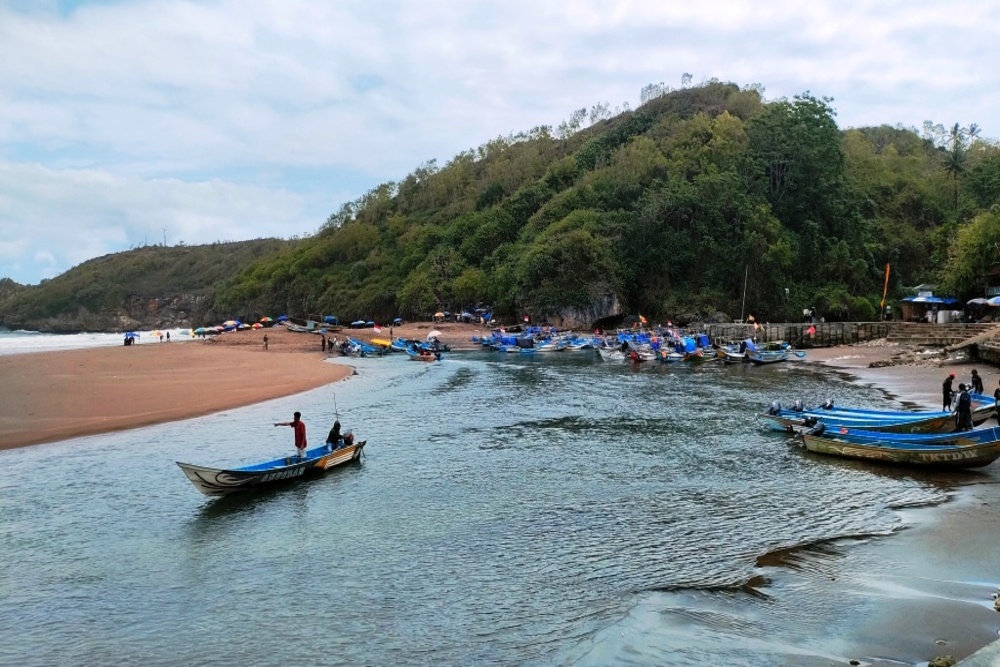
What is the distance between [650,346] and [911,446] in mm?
37568

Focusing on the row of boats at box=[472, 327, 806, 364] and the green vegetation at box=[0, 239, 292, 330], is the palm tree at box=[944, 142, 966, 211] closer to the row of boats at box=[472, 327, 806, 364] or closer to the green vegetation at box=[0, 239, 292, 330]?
the row of boats at box=[472, 327, 806, 364]

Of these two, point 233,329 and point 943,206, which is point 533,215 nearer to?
point 233,329

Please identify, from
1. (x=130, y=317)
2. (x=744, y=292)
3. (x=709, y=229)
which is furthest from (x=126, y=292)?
(x=744, y=292)

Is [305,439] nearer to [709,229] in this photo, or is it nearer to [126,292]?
[709,229]

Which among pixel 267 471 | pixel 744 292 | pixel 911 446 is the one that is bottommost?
pixel 267 471

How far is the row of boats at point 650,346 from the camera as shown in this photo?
53.1 metres

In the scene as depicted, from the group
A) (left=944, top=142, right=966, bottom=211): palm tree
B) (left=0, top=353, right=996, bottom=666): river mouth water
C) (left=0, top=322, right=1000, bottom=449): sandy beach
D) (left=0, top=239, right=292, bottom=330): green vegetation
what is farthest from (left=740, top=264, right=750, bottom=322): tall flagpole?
(left=0, top=239, right=292, bottom=330): green vegetation

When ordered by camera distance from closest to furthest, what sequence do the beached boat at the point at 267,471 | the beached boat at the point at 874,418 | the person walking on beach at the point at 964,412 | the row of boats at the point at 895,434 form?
1. the beached boat at the point at 267,471
2. the row of boats at the point at 895,434
3. the person walking on beach at the point at 964,412
4. the beached boat at the point at 874,418

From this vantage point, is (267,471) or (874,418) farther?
(874,418)

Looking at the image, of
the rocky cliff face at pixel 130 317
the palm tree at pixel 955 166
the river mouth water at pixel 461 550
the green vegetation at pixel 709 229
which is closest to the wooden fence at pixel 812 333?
the green vegetation at pixel 709 229

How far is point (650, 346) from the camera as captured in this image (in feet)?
189

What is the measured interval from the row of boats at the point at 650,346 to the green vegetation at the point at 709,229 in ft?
34.6

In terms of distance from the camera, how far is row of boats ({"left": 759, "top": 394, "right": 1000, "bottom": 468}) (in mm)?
18969

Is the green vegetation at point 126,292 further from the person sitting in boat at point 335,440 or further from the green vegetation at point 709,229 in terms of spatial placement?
the person sitting in boat at point 335,440
